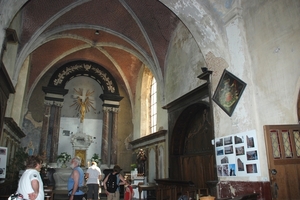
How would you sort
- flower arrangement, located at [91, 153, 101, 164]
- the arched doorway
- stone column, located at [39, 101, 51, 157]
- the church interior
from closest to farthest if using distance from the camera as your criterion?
the church interior → the arched doorway → stone column, located at [39, 101, 51, 157] → flower arrangement, located at [91, 153, 101, 164]

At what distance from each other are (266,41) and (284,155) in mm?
2125

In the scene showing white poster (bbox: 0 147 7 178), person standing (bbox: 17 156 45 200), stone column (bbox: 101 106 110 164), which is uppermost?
stone column (bbox: 101 106 110 164)

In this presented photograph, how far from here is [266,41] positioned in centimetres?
490

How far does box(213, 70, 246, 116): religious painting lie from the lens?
17.0 feet

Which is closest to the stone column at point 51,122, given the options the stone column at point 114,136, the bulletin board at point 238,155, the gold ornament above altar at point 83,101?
the gold ornament above altar at point 83,101

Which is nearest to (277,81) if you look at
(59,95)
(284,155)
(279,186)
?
Result: (284,155)

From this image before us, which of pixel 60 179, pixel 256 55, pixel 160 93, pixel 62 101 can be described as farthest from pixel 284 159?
pixel 62 101

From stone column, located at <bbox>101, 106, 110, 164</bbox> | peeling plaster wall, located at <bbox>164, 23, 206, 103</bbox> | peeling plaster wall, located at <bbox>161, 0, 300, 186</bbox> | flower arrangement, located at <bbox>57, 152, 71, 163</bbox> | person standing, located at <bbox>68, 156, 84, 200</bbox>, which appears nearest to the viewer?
person standing, located at <bbox>68, 156, 84, 200</bbox>

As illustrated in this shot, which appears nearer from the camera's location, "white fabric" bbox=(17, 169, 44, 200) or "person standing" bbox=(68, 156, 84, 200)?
"white fabric" bbox=(17, 169, 44, 200)

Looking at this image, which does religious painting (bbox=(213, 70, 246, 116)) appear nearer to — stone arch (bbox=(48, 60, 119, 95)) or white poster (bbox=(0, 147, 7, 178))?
white poster (bbox=(0, 147, 7, 178))

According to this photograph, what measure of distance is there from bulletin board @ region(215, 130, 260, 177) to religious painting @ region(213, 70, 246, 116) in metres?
0.61

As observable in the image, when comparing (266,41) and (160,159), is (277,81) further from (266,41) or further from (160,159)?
(160,159)

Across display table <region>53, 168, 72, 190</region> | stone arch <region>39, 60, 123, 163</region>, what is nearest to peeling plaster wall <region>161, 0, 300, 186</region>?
display table <region>53, 168, 72, 190</region>

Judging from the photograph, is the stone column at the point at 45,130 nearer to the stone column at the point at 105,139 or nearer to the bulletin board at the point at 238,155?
the stone column at the point at 105,139
